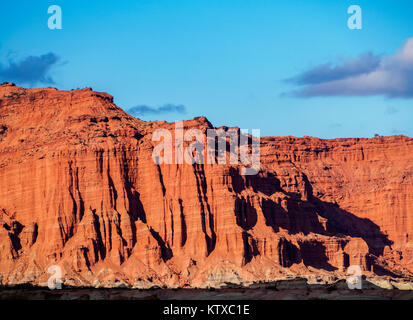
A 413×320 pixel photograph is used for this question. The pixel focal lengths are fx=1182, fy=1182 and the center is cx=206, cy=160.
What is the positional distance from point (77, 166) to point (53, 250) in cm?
1339

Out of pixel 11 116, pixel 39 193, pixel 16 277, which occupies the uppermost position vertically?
pixel 11 116

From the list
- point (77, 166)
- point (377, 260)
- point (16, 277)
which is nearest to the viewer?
point (16, 277)

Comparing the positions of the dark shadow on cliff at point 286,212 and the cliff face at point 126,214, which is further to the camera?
the dark shadow on cliff at point 286,212

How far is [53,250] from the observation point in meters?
155

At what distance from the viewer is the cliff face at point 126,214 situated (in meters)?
154

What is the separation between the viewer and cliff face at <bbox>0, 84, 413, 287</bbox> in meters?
154

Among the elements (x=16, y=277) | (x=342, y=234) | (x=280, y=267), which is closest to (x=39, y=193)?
(x=16, y=277)

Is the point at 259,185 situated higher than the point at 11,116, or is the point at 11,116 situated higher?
the point at 11,116

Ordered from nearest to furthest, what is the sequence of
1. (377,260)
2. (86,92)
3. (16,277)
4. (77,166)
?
(16,277), (77,166), (86,92), (377,260)

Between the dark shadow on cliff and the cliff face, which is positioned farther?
the dark shadow on cliff

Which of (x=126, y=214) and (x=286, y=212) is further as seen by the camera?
(x=286, y=212)

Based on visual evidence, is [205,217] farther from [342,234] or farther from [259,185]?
[342,234]

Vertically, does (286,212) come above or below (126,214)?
above

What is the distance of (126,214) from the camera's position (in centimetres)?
16112
